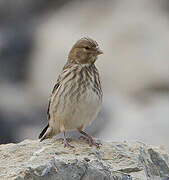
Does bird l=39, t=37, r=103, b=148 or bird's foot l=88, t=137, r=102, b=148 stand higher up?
bird l=39, t=37, r=103, b=148

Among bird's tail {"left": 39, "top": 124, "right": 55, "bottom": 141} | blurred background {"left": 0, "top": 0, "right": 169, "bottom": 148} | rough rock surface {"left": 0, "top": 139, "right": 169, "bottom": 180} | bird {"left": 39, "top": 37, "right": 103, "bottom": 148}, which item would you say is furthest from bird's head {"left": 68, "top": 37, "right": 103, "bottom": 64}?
blurred background {"left": 0, "top": 0, "right": 169, "bottom": 148}

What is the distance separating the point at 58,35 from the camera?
1827 cm

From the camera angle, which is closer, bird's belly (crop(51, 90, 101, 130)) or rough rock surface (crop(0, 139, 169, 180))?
rough rock surface (crop(0, 139, 169, 180))

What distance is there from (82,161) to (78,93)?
134cm

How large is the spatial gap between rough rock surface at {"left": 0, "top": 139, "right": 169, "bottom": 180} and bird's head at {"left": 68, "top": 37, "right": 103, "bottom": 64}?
1.05 m

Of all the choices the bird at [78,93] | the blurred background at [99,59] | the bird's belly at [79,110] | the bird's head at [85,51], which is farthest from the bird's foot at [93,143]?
the blurred background at [99,59]

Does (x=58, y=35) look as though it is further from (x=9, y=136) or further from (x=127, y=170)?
(x=127, y=170)

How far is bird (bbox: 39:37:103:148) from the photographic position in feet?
28.6

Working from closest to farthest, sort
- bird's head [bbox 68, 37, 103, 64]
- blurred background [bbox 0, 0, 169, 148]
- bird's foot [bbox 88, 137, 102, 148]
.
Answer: bird's foot [bbox 88, 137, 102, 148], bird's head [bbox 68, 37, 103, 64], blurred background [bbox 0, 0, 169, 148]

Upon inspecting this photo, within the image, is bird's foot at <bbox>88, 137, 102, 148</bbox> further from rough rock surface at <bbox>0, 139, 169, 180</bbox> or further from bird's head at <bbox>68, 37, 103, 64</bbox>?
bird's head at <bbox>68, 37, 103, 64</bbox>

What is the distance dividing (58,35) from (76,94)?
9.67m

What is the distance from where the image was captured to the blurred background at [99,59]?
15695mm

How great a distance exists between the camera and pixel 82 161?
24.8 feet

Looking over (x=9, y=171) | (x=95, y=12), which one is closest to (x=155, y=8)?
(x=95, y=12)
